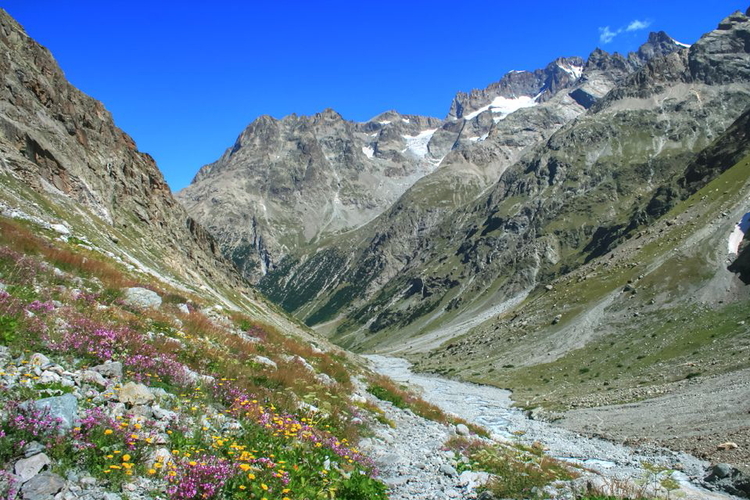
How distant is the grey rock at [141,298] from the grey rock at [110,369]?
6673 mm

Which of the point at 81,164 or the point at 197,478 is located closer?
the point at 197,478

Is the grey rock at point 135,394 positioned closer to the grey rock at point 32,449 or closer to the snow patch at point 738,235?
the grey rock at point 32,449

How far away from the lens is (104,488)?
627 cm

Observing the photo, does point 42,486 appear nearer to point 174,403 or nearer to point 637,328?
point 174,403

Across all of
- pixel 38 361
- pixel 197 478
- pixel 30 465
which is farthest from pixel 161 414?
pixel 30 465

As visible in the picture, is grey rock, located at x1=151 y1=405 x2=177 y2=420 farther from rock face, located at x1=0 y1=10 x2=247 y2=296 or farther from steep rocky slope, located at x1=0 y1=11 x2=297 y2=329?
rock face, located at x1=0 y1=10 x2=247 y2=296

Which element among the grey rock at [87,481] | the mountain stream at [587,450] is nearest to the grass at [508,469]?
the mountain stream at [587,450]

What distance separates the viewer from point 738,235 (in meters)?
78.5

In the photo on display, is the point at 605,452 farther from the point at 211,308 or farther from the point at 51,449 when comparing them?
the point at 51,449

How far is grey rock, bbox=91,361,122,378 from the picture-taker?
8.94 m

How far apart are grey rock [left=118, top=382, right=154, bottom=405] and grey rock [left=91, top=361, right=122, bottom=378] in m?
0.54

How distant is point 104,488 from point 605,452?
2833cm

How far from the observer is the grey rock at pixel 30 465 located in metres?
5.79

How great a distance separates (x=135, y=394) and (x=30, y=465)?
2619 millimetres
